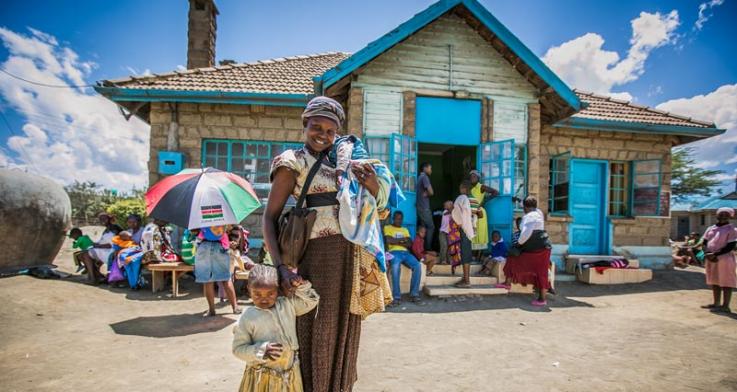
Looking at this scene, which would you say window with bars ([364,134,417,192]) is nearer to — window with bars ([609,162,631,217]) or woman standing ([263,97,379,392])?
woman standing ([263,97,379,392])

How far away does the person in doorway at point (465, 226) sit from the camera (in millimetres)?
6180

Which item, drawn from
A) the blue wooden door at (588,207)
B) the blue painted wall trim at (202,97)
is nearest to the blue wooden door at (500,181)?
A: the blue wooden door at (588,207)

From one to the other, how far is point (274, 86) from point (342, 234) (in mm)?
6565

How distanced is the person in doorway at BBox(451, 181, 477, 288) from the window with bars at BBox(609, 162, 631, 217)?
16.4ft

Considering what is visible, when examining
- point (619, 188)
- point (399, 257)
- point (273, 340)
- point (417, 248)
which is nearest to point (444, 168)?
point (619, 188)

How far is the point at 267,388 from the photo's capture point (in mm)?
1831

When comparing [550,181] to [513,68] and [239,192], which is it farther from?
[239,192]

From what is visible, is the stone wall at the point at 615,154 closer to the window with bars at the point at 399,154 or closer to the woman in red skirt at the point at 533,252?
the woman in red skirt at the point at 533,252

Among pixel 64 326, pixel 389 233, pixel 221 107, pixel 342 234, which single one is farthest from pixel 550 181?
pixel 64 326

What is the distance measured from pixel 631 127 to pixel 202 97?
9.37 metres

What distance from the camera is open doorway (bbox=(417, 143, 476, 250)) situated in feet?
31.0

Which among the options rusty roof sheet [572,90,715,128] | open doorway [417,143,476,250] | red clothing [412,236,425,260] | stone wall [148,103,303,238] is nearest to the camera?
red clothing [412,236,425,260]

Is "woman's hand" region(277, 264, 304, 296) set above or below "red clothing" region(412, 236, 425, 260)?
above

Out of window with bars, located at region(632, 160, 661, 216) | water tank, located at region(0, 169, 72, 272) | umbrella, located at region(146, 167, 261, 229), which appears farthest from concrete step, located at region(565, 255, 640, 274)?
water tank, located at region(0, 169, 72, 272)
